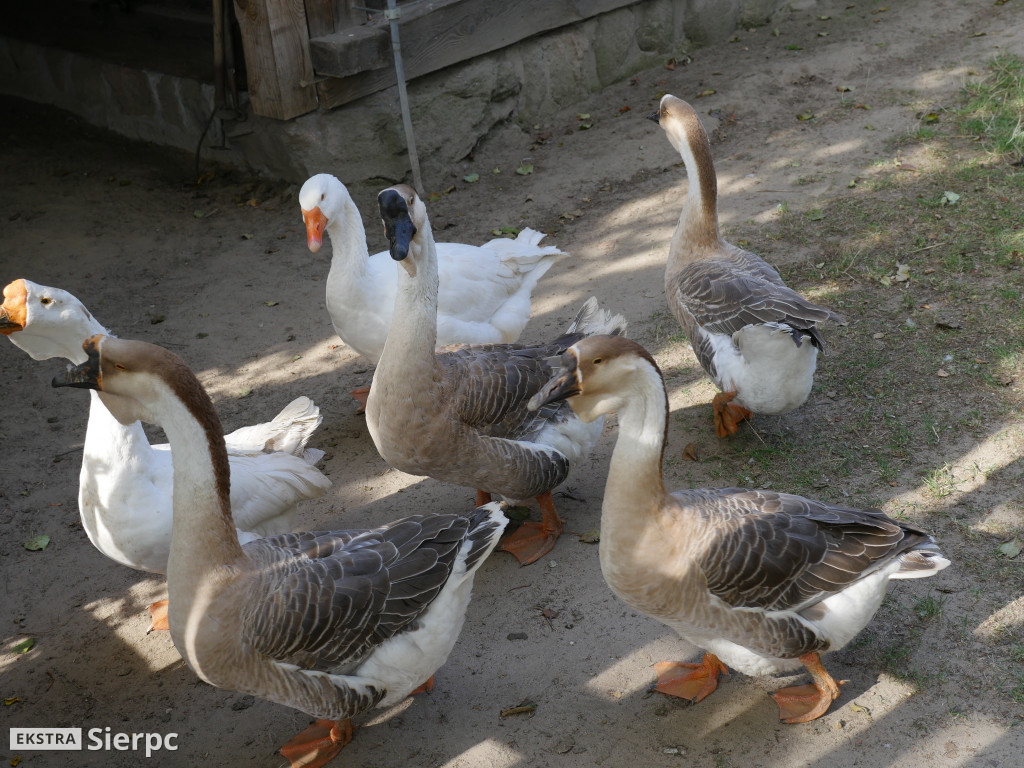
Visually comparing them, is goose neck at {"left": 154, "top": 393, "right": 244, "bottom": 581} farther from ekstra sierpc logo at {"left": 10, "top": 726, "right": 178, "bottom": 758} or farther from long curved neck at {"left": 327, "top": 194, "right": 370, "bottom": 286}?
long curved neck at {"left": 327, "top": 194, "right": 370, "bottom": 286}

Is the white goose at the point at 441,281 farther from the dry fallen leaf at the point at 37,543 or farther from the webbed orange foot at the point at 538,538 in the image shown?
the dry fallen leaf at the point at 37,543

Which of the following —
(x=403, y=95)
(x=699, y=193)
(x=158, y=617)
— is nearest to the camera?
(x=158, y=617)

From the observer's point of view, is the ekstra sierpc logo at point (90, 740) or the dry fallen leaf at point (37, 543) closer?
the ekstra sierpc logo at point (90, 740)

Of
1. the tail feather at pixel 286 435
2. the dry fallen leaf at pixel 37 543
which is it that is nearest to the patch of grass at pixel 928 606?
the tail feather at pixel 286 435

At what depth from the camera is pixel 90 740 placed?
352 centimetres

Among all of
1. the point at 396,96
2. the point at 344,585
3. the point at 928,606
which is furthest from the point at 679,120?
the point at 344,585

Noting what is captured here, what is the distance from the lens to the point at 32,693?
12.2ft

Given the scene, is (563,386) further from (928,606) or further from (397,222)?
(928,606)

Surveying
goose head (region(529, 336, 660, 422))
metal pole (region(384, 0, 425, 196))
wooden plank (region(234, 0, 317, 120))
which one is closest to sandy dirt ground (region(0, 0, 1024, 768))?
metal pole (region(384, 0, 425, 196))

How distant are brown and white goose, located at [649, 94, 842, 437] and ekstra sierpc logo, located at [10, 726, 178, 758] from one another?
3.07 meters

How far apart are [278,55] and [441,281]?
3077 millimetres

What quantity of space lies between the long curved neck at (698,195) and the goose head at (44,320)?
10.4ft

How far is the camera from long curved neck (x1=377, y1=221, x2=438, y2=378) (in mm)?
3855

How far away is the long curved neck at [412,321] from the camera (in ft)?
12.6
